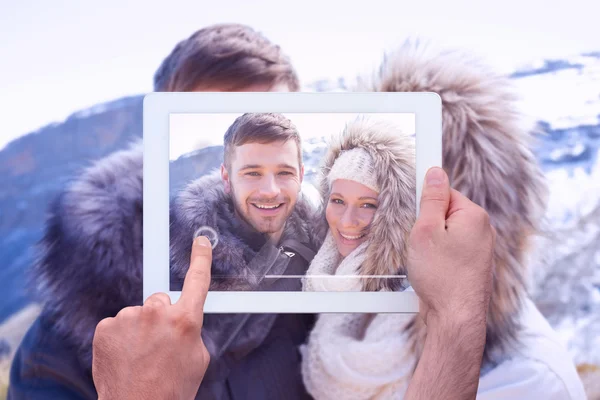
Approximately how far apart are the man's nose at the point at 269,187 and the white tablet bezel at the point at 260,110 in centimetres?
11

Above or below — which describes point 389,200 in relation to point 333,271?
above

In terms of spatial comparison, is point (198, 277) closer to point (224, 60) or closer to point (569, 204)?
point (224, 60)

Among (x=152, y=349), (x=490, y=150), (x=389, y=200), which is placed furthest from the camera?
(x=490, y=150)

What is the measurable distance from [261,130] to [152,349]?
0.35 meters

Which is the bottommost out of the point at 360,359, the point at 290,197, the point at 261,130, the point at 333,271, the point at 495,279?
the point at 360,359

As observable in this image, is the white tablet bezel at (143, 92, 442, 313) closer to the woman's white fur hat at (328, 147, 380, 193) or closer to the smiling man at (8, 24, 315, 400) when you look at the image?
the woman's white fur hat at (328, 147, 380, 193)

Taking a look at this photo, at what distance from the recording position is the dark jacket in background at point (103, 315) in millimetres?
951

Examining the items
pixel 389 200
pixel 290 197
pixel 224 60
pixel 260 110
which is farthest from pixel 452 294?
pixel 224 60

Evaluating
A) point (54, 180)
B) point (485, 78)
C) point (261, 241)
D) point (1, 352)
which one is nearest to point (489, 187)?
point (485, 78)

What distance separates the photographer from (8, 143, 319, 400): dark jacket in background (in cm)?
95

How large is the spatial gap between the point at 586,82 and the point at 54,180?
112cm

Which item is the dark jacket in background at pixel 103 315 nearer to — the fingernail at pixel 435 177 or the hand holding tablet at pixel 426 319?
the hand holding tablet at pixel 426 319

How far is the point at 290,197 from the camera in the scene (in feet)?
2.40

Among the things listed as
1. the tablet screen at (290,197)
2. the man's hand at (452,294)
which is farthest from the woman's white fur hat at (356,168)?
the man's hand at (452,294)
